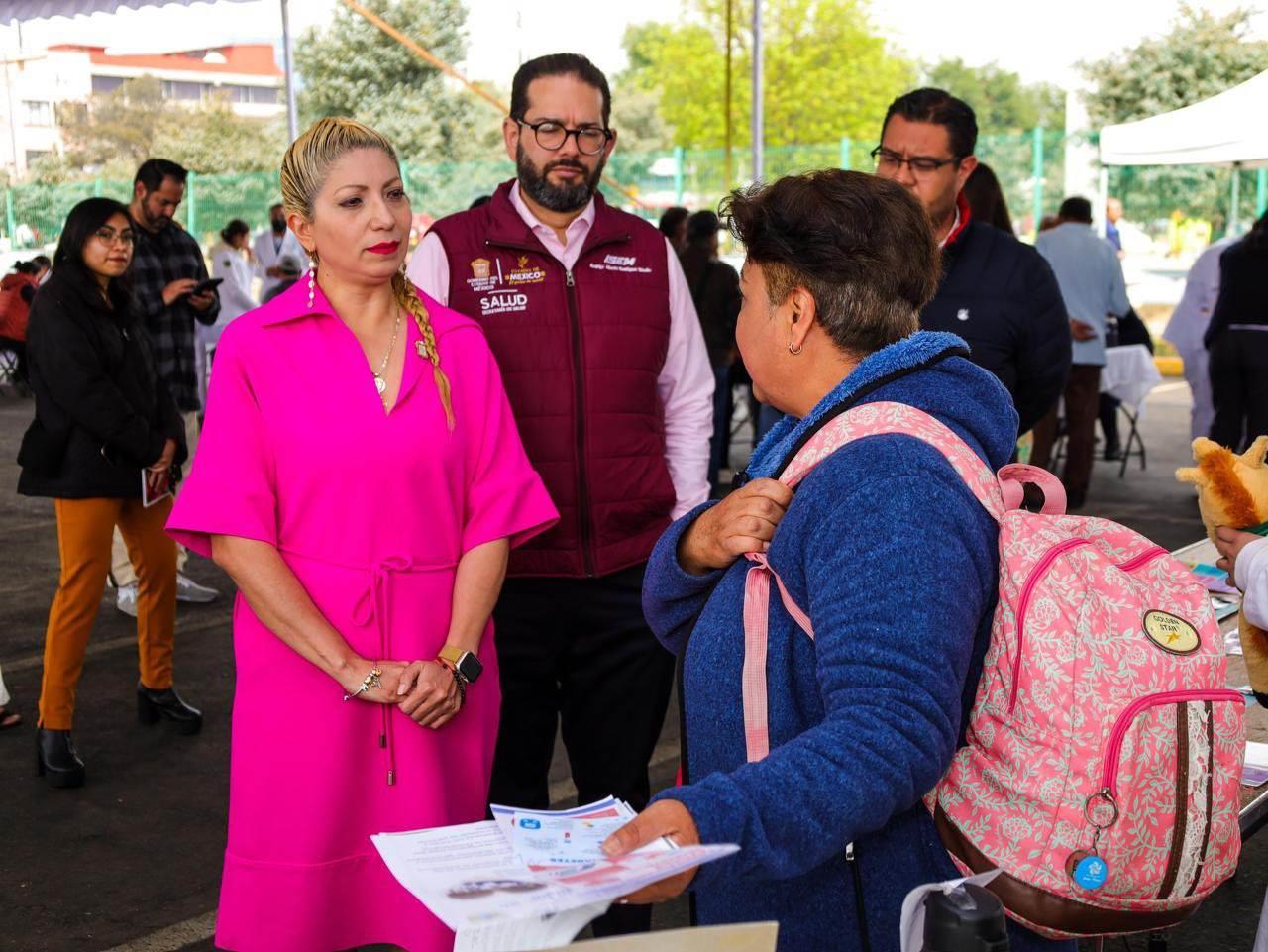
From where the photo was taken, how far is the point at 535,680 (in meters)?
3.40

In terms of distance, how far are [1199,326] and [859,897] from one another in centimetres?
930

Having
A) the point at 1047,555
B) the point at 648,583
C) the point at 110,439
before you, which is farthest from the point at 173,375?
the point at 1047,555

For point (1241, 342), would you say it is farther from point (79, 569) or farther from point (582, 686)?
point (79, 569)

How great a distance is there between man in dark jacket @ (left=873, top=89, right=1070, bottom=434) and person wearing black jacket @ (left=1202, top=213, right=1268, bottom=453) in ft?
13.7

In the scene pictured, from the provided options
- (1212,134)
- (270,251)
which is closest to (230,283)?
(270,251)

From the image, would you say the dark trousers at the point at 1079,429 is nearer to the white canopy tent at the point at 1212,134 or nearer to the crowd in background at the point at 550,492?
the white canopy tent at the point at 1212,134

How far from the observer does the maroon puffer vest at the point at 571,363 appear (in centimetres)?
327

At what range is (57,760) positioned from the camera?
4.81m

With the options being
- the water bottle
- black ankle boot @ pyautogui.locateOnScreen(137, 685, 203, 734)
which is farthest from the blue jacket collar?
black ankle boot @ pyautogui.locateOnScreen(137, 685, 203, 734)

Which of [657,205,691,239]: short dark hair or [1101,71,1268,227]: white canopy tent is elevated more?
[1101,71,1268,227]: white canopy tent

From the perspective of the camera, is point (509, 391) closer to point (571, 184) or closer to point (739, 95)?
point (571, 184)

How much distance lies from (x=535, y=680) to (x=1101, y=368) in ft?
23.9

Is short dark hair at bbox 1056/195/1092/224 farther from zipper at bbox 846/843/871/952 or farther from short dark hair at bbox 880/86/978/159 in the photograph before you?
zipper at bbox 846/843/871/952

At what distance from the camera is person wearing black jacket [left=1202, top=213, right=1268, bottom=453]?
7.67 metres
